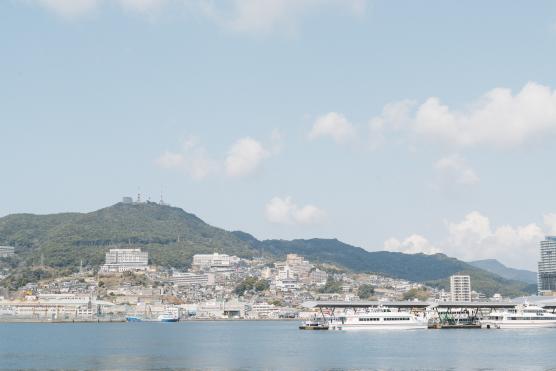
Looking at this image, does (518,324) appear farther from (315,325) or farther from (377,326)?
(315,325)

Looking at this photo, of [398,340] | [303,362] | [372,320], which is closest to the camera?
[303,362]

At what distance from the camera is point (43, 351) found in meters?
92.6

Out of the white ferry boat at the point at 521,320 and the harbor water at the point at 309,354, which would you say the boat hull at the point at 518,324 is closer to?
the white ferry boat at the point at 521,320

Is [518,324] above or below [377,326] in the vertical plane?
above

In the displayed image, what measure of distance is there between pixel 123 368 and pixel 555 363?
3591 cm

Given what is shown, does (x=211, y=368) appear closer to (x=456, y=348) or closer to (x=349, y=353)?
(x=349, y=353)

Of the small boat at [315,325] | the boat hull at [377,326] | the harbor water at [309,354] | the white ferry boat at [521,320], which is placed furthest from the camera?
the small boat at [315,325]

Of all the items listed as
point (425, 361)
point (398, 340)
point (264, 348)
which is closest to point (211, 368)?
point (425, 361)

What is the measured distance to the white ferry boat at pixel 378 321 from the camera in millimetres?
134125

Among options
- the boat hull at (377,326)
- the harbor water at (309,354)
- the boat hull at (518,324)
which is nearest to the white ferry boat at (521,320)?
the boat hull at (518,324)

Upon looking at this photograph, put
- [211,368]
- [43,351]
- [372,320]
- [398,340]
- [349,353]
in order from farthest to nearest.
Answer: [372,320] → [398,340] → [43,351] → [349,353] → [211,368]

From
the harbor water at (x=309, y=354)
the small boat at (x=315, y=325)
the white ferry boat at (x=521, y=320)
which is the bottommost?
the harbor water at (x=309, y=354)

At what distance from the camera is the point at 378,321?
134 m

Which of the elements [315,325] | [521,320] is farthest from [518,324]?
[315,325]
